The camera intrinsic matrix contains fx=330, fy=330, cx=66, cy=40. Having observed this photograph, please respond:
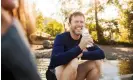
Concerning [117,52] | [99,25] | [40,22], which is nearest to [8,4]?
[40,22]

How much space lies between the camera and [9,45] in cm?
75

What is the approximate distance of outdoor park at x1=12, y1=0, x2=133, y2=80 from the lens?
5.98m

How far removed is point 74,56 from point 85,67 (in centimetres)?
23

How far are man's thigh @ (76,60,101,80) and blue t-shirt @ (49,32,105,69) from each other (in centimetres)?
4

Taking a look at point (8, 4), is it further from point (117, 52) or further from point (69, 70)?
point (117, 52)

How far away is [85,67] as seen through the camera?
2.96m

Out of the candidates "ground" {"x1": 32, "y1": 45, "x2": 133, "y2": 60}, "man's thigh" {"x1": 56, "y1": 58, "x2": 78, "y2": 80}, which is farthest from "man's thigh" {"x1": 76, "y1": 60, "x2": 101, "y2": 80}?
"ground" {"x1": 32, "y1": 45, "x2": 133, "y2": 60}

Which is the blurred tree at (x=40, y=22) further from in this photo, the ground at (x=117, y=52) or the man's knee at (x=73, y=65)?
the man's knee at (x=73, y=65)

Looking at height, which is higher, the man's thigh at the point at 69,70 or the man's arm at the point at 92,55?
the man's arm at the point at 92,55

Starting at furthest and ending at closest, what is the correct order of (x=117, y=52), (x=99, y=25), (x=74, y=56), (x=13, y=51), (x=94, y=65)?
(x=117, y=52), (x=99, y=25), (x=94, y=65), (x=74, y=56), (x=13, y=51)

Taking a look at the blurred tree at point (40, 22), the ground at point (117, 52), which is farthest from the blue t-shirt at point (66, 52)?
the ground at point (117, 52)

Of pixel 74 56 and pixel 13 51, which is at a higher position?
pixel 13 51

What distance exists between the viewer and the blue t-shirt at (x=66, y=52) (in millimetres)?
2781

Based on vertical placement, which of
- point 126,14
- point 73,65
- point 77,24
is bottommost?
point 73,65
